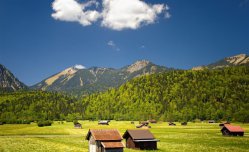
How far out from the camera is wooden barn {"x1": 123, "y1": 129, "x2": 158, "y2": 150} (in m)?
72.0

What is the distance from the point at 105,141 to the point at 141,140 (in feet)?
52.0

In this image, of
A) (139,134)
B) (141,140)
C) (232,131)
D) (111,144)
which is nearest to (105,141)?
(111,144)

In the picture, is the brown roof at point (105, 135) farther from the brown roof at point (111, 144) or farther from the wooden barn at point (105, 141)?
the brown roof at point (111, 144)

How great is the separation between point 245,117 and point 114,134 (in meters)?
159

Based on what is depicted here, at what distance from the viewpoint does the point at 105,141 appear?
193 feet

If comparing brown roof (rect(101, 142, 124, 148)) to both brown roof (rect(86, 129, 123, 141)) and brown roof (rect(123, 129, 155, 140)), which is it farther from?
brown roof (rect(123, 129, 155, 140))

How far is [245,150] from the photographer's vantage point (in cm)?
6384

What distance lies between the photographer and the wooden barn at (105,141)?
5800 cm

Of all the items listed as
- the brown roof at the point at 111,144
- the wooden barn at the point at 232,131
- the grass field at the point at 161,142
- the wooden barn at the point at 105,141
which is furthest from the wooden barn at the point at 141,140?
the wooden barn at the point at 232,131

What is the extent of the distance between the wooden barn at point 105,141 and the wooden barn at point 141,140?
1335 cm

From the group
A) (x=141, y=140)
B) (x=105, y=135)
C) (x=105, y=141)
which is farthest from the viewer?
(x=141, y=140)

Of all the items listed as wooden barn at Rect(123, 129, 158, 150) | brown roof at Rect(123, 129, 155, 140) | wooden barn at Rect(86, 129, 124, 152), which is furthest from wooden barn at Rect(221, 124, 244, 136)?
wooden barn at Rect(86, 129, 124, 152)

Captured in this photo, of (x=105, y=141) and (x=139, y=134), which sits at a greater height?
(x=139, y=134)

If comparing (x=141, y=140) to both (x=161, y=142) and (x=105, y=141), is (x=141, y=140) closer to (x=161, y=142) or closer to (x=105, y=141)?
(x=161, y=142)
